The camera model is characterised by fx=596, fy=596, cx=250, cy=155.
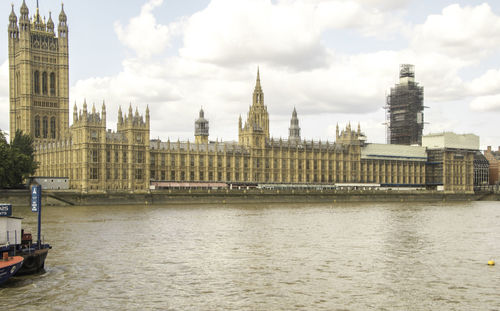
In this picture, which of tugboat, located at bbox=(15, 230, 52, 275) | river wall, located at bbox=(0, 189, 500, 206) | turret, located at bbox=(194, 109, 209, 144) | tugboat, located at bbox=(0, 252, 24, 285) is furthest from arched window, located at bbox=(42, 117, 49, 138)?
tugboat, located at bbox=(0, 252, 24, 285)

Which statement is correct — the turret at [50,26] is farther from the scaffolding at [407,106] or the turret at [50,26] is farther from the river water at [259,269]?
the river water at [259,269]

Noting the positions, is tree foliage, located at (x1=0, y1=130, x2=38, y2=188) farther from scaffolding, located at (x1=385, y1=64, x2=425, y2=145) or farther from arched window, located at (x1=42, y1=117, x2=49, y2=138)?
scaffolding, located at (x1=385, y1=64, x2=425, y2=145)

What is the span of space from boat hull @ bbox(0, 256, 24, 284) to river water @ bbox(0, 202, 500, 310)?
→ 658 millimetres

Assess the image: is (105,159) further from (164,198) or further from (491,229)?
(491,229)

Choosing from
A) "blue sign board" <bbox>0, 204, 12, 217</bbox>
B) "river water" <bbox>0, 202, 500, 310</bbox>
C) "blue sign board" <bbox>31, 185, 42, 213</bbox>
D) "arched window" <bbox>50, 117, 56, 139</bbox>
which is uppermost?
"arched window" <bbox>50, 117, 56, 139</bbox>

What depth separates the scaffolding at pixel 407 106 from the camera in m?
194

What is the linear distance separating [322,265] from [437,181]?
155 m

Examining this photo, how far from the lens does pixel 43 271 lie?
3675cm

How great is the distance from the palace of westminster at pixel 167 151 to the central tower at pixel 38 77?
0.27 m

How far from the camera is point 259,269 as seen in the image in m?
39.2

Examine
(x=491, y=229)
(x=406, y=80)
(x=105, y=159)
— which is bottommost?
(x=491, y=229)

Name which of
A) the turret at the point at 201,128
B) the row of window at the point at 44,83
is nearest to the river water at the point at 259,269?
the row of window at the point at 44,83

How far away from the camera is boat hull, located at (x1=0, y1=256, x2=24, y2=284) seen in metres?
32.1

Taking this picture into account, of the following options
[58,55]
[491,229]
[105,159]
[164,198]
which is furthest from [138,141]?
[491,229]
